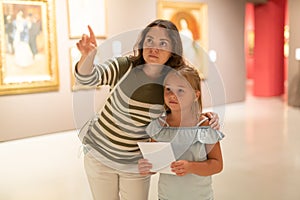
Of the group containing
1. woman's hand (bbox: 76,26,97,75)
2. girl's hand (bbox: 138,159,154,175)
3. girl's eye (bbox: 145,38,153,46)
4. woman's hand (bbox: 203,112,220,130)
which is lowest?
girl's hand (bbox: 138,159,154,175)

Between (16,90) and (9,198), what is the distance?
2339mm

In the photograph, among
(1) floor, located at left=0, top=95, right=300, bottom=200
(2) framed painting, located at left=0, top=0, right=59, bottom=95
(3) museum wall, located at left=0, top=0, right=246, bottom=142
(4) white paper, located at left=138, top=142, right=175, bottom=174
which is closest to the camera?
(4) white paper, located at left=138, top=142, right=175, bottom=174

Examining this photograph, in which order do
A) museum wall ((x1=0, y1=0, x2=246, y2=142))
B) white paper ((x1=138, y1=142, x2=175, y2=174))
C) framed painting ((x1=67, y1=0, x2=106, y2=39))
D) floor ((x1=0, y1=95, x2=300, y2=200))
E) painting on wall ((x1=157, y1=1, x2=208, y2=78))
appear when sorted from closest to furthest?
white paper ((x1=138, y1=142, x2=175, y2=174)), floor ((x1=0, y1=95, x2=300, y2=200)), museum wall ((x1=0, y1=0, x2=246, y2=142)), framed painting ((x1=67, y1=0, x2=106, y2=39)), painting on wall ((x1=157, y1=1, x2=208, y2=78))

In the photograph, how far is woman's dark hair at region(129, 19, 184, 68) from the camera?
1.39 meters

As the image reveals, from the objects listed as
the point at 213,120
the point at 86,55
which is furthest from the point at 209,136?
the point at 86,55

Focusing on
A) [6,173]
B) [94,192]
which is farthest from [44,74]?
[94,192]

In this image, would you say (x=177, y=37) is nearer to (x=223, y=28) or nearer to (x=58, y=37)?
(x=58, y=37)

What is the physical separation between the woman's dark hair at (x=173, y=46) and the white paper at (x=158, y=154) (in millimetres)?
302

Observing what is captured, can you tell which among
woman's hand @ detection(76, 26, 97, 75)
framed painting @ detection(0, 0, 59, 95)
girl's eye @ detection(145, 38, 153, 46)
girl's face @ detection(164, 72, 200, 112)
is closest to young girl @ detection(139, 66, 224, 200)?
girl's face @ detection(164, 72, 200, 112)

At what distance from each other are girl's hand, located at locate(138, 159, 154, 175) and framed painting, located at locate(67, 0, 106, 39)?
4.13m

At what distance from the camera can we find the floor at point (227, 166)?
287 cm

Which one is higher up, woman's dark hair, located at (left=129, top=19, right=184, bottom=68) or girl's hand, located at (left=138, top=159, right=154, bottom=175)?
woman's dark hair, located at (left=129, top=19, right=184, bottom=68)

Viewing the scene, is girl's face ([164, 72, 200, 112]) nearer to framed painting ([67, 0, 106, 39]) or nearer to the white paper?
the white paper

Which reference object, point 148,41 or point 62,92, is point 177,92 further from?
point 62,92
